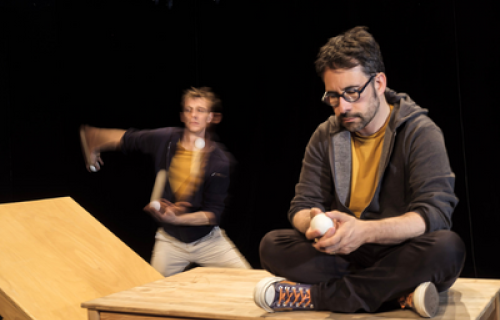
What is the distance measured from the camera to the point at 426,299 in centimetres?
160

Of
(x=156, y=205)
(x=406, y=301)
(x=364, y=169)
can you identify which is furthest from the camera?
(x=156, y=205)

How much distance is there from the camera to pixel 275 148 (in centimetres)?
372

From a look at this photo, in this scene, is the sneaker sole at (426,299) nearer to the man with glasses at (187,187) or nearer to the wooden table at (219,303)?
the wooden table at (219,303)

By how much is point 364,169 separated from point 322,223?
1.36 feet

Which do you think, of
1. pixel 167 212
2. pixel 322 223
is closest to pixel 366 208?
pixel 322 223

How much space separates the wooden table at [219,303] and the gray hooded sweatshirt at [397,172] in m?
0.30

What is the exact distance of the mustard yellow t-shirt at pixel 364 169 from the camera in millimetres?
1892

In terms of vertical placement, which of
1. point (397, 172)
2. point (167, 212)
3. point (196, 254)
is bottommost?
point (196, 254)

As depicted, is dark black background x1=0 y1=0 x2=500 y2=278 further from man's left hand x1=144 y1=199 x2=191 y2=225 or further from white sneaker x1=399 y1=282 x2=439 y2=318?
white sneaker x1=399 y1=282 x2=439 y2=318

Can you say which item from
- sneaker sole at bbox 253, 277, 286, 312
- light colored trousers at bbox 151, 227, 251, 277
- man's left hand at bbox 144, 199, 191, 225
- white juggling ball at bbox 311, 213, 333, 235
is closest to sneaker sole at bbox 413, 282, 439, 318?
white juggling ball at bbox 311, 213, 333, 235

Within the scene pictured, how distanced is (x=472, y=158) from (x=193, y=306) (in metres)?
1.99

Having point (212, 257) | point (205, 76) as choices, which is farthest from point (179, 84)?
point (212, 257)

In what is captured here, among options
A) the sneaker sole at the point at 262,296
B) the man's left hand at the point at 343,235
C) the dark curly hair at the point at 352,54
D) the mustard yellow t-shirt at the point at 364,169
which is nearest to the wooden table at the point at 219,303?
the sneaker sole at the point at 262,296

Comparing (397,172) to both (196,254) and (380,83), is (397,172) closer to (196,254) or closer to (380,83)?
(380,83)
